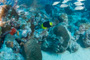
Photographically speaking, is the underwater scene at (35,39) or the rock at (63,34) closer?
the underwater scene at (35,39)

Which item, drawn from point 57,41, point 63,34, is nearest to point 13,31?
point 57,41

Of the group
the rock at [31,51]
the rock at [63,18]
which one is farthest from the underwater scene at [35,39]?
the rock at [63,18]

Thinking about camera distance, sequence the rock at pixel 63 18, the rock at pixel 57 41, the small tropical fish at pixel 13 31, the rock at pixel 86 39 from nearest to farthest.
→ the small tropical fish at pixel 13 31, the rock at pixel 57 41, the rock at pixel 86 39, the rock at pixel 63 18

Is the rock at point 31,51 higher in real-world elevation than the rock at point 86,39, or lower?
higher

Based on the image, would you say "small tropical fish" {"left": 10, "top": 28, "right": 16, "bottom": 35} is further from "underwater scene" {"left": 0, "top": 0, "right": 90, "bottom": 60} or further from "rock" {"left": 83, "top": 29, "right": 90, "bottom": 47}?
"rock" {"left": 83, "top": 29, "right": 90, "bottom": 47}

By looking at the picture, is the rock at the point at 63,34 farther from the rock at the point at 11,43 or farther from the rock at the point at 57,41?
the rock at the point at 11,43

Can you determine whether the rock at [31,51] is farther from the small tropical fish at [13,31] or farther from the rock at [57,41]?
the rock at [57,41]

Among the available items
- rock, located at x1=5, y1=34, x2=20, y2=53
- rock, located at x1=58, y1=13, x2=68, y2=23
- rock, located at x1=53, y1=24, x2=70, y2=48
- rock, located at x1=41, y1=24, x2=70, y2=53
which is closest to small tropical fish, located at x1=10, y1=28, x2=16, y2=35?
rock, located at x1=5, y1=34, x2=20, y2=53

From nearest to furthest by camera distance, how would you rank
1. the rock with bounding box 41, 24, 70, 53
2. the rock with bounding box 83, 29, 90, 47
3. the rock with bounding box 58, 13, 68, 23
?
the rock with bounding box 41, 24, 70, 53, the rock with bounding box 83, 29, 90, 47, the rock with bounding box 58, 13, 68, 23

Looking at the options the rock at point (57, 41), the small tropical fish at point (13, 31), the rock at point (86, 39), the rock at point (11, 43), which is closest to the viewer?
the rock at point (11, 43)

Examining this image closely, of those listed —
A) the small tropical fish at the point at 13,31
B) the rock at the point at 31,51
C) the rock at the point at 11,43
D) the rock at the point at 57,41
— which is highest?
the small tropical fish at the point at 13,31

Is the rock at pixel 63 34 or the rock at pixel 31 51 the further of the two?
the rock at pixel 63 34

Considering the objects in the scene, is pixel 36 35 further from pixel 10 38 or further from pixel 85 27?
pixel 85 27

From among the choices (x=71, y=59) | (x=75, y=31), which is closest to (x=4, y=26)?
(x=71, y=59)
